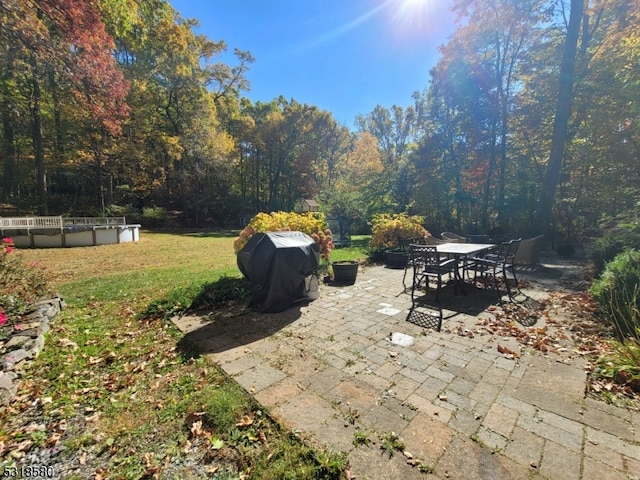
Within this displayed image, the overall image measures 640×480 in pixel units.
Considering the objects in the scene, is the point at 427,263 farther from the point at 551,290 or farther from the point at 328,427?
the point at 328,427

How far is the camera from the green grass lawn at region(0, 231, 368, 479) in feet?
5.02

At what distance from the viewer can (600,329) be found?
299 cm

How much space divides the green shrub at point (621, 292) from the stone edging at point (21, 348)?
17.6ft

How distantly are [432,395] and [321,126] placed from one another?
22.9 metres

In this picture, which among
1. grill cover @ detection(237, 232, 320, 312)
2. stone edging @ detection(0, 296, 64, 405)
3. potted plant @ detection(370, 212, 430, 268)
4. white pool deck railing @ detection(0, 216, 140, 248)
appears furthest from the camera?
white pool deck railing @ detection(0, 216, 140, 248)

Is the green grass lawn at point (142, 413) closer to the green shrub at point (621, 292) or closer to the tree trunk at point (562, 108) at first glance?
the green shrub at point (621, 292)

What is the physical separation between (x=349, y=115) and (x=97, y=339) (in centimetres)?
2769

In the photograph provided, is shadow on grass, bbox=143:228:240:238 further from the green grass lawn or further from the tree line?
the green grass lawn

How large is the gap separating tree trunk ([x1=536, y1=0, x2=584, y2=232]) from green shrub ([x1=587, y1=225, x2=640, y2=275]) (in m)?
2.22

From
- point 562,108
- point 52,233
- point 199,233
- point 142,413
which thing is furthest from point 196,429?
point 199,233

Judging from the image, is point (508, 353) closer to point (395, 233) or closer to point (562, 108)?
point (395, 233)

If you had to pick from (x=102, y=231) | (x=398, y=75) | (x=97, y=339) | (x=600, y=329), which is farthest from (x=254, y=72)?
(x=600, y=329)

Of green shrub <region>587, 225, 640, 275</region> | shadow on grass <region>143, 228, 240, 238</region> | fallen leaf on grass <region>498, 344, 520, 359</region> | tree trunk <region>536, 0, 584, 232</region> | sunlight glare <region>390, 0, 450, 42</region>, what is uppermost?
sunlight glare <region>390, 0, 450, 42</region>

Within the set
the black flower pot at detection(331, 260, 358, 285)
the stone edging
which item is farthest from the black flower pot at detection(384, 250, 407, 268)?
the stone edging
